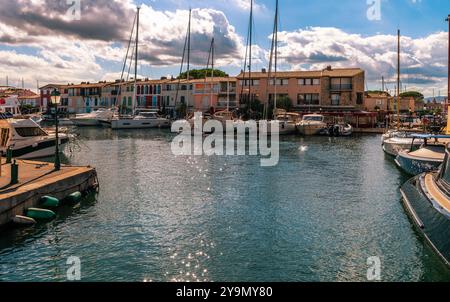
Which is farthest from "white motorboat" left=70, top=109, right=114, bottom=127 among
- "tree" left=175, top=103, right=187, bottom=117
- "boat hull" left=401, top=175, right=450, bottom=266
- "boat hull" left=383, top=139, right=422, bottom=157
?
"boat hull" left=401, top=175, right=450, bottom=266

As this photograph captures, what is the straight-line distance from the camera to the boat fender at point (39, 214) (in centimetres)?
1622

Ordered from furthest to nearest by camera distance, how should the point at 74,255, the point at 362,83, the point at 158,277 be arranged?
the point at 362,83
the point at 74,255
the point at 158,277

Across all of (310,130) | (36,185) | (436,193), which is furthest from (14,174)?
(310,130)

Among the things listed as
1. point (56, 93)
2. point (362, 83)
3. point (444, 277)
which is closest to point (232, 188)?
point (56, 93)

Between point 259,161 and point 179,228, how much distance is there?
66.8 feet

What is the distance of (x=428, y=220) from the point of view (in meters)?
14.4

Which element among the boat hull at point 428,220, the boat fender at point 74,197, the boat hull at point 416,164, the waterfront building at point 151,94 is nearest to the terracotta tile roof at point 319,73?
the waterfront building at point 151,94

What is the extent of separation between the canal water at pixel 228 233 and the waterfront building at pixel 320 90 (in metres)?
57.5

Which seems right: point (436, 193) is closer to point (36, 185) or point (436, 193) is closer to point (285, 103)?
point (36, 185)

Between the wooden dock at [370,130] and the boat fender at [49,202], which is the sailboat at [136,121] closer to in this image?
the wooden dock at [370,130]

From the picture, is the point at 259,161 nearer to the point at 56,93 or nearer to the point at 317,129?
the point at 56,93

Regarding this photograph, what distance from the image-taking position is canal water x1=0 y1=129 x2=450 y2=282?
12.2 m
